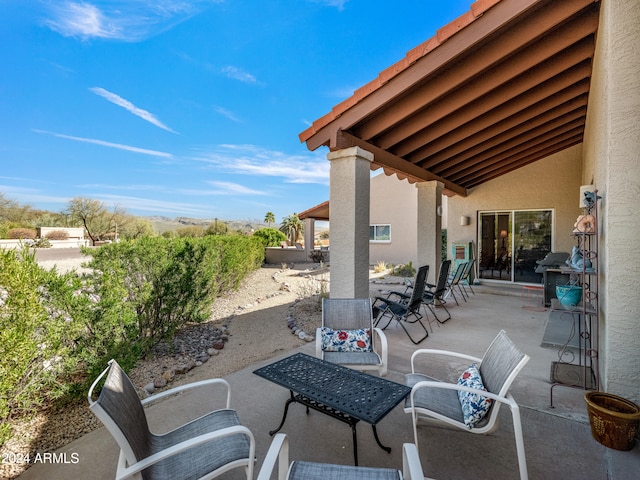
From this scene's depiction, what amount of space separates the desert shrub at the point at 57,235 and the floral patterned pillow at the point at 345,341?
36.9 meters

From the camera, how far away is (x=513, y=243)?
944 cm

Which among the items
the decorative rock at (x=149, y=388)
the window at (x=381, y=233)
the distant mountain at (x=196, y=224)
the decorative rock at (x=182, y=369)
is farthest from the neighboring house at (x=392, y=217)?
the distant mountain at (x=196, y=224)

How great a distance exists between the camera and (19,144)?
3036 centimetres

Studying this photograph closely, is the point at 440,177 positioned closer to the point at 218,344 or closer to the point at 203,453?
the point at 218,344

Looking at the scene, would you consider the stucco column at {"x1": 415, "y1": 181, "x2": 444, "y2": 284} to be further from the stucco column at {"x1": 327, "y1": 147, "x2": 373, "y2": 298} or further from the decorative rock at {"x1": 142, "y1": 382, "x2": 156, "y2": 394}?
the decorative rock at {"x1": 142, "y1": 382, "x2": 156, "y2": 394}

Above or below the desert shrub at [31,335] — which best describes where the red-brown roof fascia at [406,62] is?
above

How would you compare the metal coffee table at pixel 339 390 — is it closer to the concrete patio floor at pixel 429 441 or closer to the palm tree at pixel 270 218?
the concrete patio floor at pixel 429 441

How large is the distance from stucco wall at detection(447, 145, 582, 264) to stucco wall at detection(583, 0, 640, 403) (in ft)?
23.5

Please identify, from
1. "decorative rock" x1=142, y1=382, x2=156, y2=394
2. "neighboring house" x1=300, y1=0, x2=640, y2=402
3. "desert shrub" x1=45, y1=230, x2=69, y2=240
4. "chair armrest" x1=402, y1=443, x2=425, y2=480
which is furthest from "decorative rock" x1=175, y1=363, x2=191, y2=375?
"desert shrub" x1=45, y1=230, x2=69, y2=240

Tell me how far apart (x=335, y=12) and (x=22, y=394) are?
1054 cm

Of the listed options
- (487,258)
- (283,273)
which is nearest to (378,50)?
(487,258)

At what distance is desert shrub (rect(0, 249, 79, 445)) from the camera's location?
2326 millimetres

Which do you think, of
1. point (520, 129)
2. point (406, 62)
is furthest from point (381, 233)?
point (406, 62)

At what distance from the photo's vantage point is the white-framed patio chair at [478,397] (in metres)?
2.02
